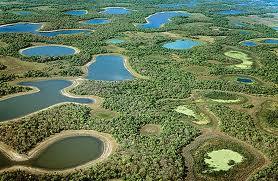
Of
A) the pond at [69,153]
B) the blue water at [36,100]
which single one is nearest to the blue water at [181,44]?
the blue water at [36,100]

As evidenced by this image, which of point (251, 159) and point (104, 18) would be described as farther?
point (104, 18)

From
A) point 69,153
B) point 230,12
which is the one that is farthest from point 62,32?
point 230,12

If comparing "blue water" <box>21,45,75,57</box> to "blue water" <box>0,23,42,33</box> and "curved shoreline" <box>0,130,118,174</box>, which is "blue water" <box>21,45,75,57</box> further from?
"curved shoreline" <box>0,130,118,174</box>

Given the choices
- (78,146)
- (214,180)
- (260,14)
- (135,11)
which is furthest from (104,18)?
(214,180)

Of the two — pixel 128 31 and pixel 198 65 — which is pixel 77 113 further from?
pixel 128 31

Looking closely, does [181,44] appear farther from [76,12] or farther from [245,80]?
[76,12]

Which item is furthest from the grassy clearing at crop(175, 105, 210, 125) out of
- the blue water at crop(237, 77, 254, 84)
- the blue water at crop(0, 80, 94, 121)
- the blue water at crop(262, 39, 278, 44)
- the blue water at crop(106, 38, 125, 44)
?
the blue water at crop(262, 39, 278, 44)
